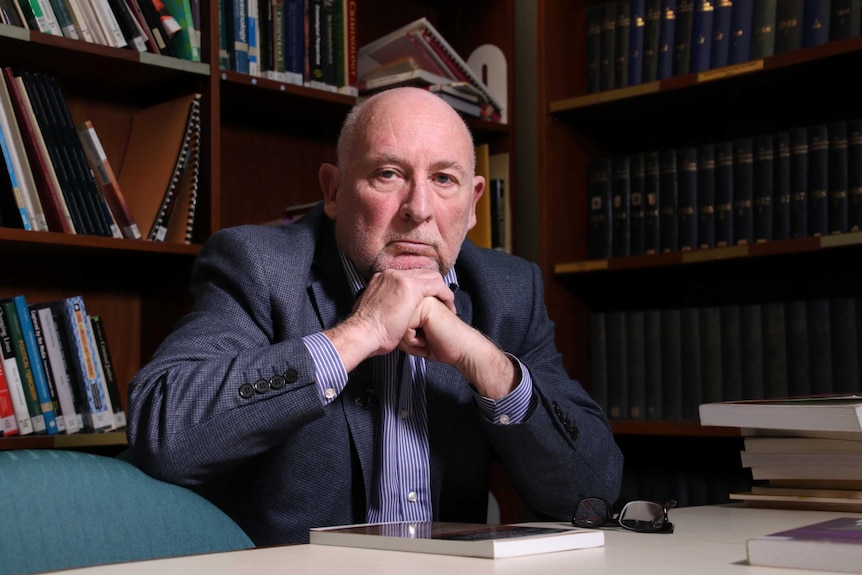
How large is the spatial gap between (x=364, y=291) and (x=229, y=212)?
4.12ft

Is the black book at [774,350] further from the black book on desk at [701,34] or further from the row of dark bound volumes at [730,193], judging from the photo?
the black book on desk at [701,34]

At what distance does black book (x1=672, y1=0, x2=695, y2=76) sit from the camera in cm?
255

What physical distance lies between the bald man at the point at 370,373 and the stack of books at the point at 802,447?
28 centimetres

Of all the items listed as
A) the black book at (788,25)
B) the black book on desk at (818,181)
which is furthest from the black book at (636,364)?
the black book at (788,25)

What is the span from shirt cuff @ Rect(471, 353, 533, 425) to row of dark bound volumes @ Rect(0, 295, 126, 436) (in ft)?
3.49

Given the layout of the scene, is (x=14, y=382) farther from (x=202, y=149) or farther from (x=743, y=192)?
(x=743, y=192)

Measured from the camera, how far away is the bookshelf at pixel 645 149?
8.24 ft

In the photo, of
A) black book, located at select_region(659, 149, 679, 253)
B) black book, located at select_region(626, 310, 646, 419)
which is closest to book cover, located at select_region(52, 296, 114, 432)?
black book, located at select_region(626, 310, 646, 419)

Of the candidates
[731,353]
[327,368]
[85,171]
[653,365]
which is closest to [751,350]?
[731,353]

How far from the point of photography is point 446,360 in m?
1.51

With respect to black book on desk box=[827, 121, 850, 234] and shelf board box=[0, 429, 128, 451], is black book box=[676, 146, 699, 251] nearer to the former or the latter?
black book on desk box=[827, 121, 850, 234]

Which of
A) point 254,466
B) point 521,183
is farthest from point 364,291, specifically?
point 521,183

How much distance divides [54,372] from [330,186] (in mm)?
810

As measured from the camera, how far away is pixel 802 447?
1.34 metres
